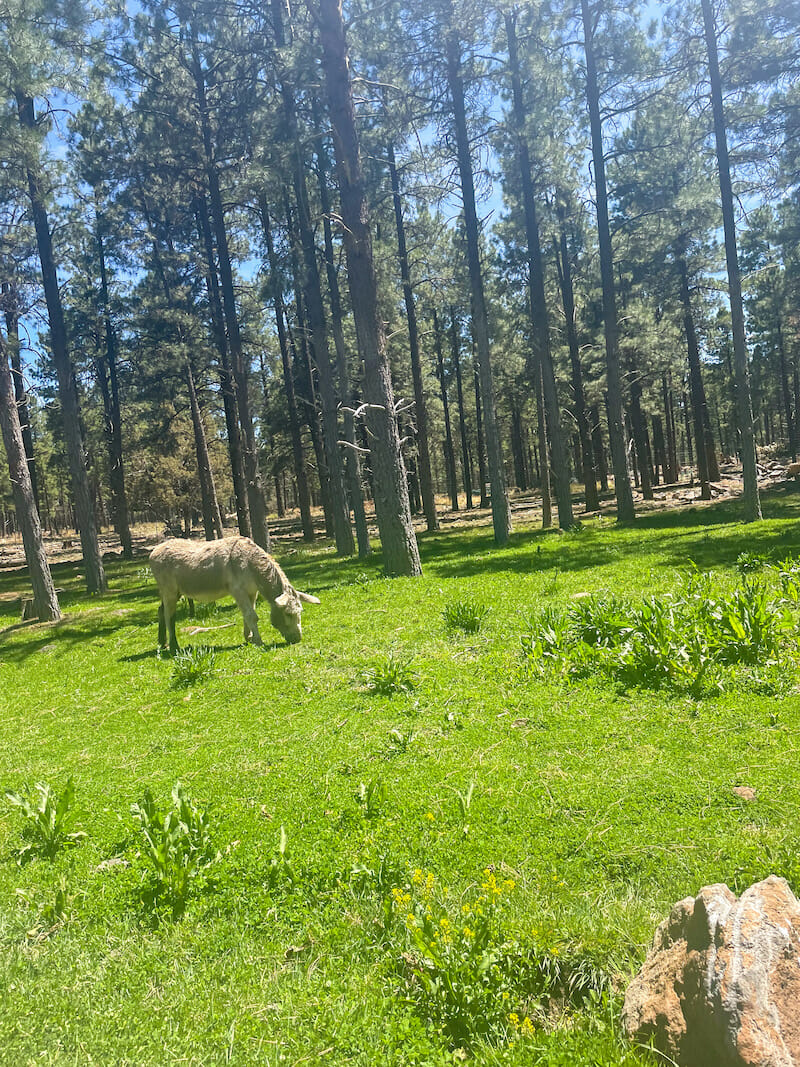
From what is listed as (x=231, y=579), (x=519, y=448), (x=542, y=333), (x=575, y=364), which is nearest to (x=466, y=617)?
(x=231, y=579)

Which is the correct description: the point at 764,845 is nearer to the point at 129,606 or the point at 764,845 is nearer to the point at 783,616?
the point at 783,616

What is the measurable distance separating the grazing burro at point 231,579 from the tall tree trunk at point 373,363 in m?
3.83

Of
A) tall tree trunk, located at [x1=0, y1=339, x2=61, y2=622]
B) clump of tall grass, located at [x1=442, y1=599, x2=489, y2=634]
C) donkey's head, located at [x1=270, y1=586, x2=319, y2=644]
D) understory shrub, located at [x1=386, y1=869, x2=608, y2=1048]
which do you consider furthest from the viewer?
tall tree trunk, located at [x1=0, y1=339, x2=61, y2=622]

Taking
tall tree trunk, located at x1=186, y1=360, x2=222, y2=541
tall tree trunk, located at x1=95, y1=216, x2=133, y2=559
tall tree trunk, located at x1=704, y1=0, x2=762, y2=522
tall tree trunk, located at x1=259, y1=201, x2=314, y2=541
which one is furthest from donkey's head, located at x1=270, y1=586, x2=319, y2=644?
tall tree trunk, located at x1=95, y1=216, x2=133, y2=559

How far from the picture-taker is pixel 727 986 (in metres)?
2.14

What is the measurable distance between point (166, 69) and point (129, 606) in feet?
57.0

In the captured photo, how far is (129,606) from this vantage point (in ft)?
53.9

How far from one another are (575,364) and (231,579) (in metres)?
22.2

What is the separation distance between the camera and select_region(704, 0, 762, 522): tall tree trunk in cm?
1669

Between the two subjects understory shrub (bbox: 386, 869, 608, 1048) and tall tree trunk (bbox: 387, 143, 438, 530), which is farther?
tall tree trunk (bbox: 387, 143, 438, 530)

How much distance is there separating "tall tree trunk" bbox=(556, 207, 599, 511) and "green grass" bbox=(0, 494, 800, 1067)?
21.6m

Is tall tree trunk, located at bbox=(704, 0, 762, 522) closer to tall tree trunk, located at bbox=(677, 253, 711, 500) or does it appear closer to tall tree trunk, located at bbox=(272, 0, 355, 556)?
tall tree trunk, located at bbox=(677, 253, 711, 500)

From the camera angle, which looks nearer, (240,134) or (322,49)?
(322,49)

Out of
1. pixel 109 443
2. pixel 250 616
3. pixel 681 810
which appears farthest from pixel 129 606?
pixel 109 443
